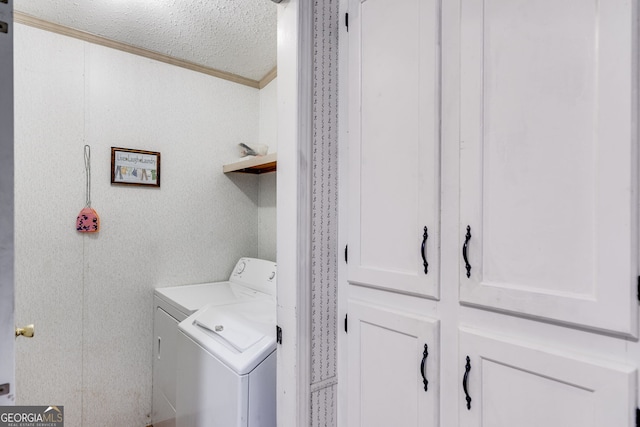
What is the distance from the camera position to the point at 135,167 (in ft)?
7.15

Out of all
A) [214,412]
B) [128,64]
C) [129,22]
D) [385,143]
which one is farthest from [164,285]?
[385,143]

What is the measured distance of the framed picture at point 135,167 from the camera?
6.96 feet

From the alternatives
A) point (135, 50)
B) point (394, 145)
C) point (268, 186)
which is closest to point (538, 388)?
point (394, 145)

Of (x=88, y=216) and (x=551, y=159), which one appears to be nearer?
(x=551, y=159)

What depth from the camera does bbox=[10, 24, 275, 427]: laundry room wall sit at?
6.24 ft

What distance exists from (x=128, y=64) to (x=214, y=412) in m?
2.14

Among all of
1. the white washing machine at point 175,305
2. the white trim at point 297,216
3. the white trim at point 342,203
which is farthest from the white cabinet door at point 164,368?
the white trim at point 342,203

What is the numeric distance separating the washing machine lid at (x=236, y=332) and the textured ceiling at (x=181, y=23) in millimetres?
1603

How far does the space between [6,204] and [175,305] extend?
4.24ft

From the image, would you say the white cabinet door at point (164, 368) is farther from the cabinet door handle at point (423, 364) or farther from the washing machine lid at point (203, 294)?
the cabinet door handle at point (423, 364)

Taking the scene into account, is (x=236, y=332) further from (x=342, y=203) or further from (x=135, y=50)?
(x=135, y=50)

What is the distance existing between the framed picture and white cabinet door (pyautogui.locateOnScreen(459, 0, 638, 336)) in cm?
204

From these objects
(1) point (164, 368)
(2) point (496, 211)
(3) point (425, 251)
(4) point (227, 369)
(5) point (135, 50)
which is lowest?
(1) point (164, 368)

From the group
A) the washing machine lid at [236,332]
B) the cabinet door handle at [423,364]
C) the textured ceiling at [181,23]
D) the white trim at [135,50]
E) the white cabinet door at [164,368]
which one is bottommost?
the white cabinet door at [164,368]
